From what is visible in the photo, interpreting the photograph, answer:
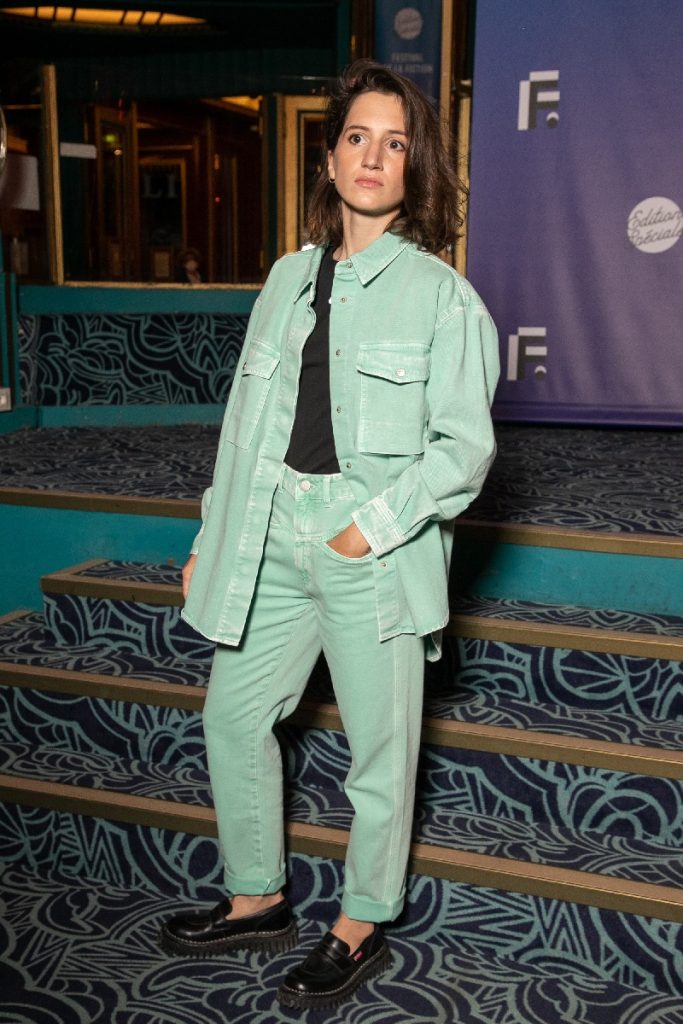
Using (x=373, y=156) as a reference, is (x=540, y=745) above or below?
below

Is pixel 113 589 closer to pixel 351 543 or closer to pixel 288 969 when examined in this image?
pixel 288 969

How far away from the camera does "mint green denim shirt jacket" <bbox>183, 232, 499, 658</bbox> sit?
58.6 inches

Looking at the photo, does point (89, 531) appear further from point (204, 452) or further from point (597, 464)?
point (597, 464)

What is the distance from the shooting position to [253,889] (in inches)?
70.7

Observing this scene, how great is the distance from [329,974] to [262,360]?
3.26 ft

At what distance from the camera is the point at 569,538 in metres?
2.38

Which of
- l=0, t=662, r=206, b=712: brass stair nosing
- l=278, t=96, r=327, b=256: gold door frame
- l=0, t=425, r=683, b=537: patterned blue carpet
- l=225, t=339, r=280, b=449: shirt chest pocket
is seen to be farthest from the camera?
l=278, t=96, r=327, b=256: gold door frame

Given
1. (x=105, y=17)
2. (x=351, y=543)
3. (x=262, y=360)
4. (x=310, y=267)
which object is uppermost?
(x=105, y=17)

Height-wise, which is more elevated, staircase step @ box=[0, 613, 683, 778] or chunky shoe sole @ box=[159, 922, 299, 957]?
staircase step @ box=[0, 613, 683, 778]

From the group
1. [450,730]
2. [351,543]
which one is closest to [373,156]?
[351,543]

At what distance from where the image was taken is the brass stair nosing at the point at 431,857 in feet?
5.66

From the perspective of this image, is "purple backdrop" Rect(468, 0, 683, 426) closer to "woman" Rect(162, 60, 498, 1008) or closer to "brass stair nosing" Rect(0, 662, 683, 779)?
"brass stair nosing" Rect(0, 662, 683, 779)

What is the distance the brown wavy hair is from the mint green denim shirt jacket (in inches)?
1.5

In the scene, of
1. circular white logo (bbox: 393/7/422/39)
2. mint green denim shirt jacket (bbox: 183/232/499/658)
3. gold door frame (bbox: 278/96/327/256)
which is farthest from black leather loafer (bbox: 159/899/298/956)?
circular white logo (bbox: 393/7/422/39)
